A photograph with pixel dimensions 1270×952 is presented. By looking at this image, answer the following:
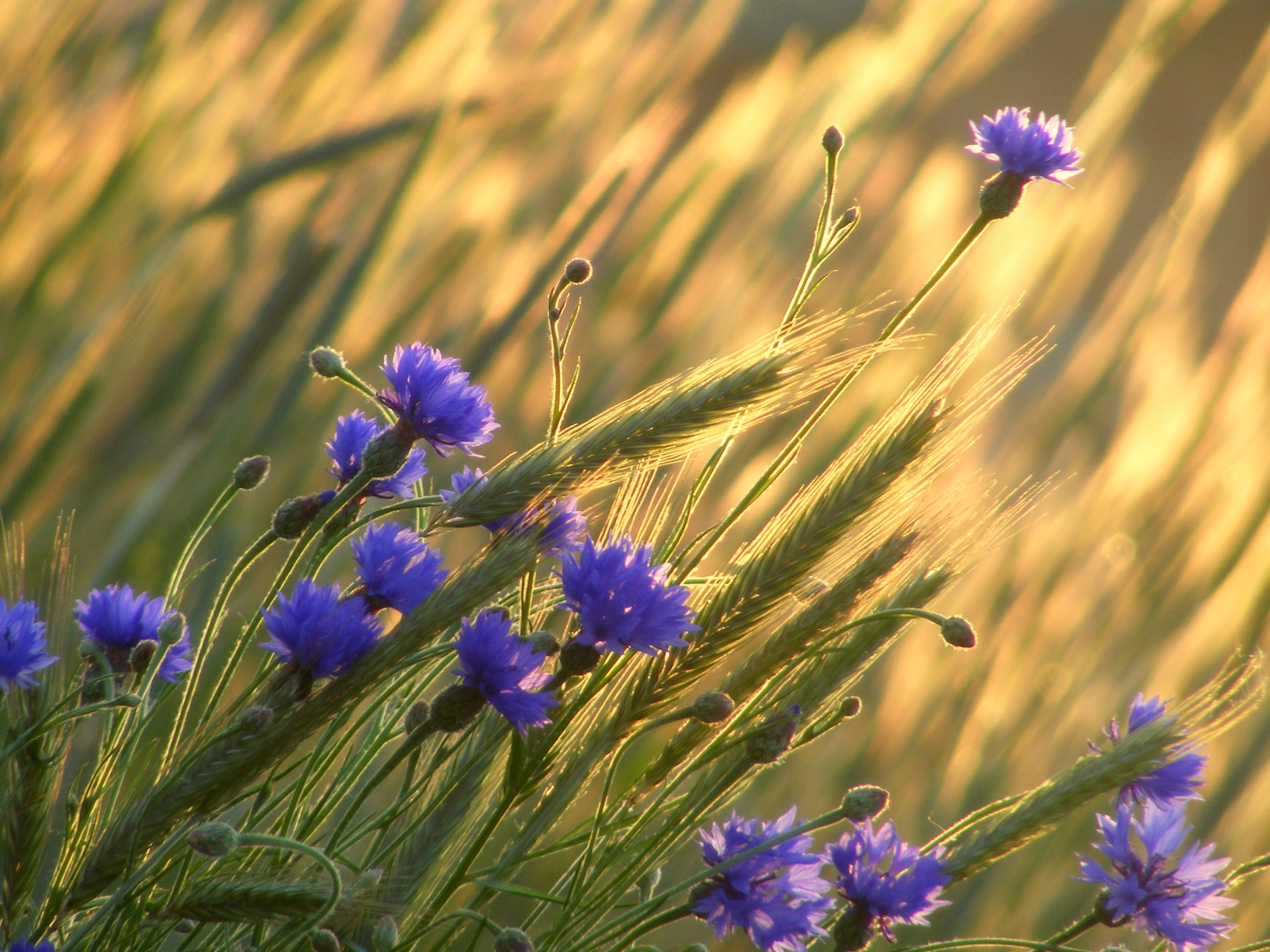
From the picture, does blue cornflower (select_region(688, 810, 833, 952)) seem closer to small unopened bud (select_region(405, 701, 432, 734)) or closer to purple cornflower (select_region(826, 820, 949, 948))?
purple cornflower (select_region(826, 820, 949, 948))

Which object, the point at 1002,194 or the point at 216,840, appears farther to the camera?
the point at 1002,194

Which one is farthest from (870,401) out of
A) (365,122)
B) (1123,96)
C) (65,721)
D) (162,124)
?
(65,721)

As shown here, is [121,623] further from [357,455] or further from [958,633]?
[958,633]

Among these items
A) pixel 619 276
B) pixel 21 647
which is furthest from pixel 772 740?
pixel 619 276

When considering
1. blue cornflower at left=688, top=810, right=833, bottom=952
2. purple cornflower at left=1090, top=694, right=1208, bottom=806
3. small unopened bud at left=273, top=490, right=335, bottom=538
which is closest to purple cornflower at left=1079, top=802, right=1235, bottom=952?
purple cornflower at left=1090, top=694, right=1208, bottom=806

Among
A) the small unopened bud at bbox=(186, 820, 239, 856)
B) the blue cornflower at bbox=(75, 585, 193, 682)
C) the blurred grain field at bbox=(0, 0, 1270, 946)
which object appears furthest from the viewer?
the blurred grain field at bbox=(0, 0, 1270, 946)

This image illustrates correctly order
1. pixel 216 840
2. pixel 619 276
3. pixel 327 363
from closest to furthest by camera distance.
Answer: pixel 216 840 → pixel 327 363 → pixel 619 276

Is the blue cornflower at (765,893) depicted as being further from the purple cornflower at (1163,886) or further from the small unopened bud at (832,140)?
the small unopened bud at (832,140)

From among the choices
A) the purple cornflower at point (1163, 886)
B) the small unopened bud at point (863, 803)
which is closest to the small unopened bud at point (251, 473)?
the small unopened bud at point (863, 803)
